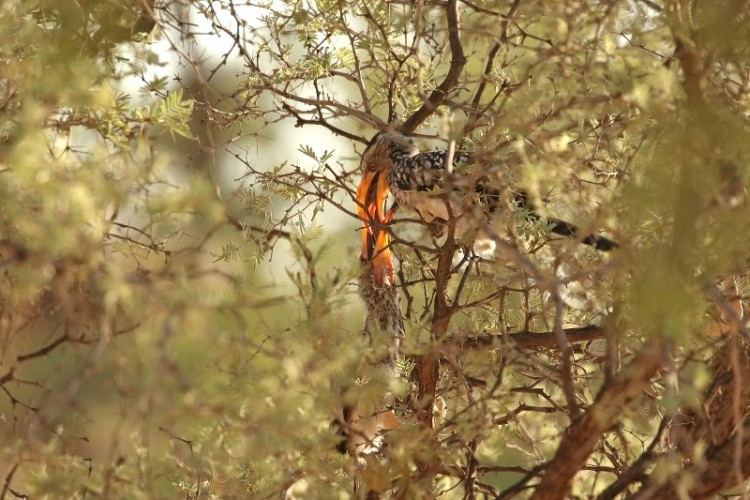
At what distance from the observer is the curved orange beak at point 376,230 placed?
14.4 feet

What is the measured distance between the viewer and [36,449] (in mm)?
2482

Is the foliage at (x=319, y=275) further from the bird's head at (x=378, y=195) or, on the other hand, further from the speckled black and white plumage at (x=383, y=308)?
the bird's head at (x=378, y=195)

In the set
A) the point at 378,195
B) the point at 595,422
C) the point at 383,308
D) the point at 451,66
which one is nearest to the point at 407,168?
the point at 378,195

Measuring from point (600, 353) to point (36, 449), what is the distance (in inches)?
89.4

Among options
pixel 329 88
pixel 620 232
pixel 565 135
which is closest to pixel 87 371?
pixel 620 232

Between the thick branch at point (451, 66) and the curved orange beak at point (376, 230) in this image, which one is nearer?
the thick branch at point (451, 66)

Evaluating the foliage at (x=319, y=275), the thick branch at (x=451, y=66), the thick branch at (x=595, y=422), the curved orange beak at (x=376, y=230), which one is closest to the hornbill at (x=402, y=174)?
the curved orange beak at (x=376, y=230)

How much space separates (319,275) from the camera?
253cm

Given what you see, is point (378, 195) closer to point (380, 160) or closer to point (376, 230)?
point (380, 160)

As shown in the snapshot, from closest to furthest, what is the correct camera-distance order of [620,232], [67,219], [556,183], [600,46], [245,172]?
[67,219]
[620,232]
[556,183]
[600,46]
[245,172]

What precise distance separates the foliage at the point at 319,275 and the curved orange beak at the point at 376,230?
93 cm

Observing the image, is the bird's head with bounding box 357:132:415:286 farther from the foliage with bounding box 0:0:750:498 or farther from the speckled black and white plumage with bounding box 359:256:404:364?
the foliage with bounding box 0:0:750:498

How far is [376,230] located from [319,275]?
1.73 m

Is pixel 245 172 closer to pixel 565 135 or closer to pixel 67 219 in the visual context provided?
pixel 565 135
